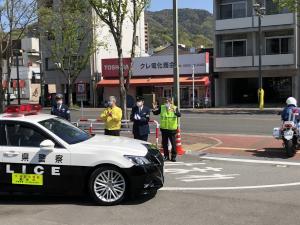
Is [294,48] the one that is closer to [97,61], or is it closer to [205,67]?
[205,67]

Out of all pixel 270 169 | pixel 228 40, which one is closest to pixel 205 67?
pixel 228 40

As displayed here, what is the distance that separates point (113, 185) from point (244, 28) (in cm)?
3903

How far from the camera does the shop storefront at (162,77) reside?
47031 millimetres

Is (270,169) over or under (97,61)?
under

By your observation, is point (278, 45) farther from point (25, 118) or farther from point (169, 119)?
point (25, 118)

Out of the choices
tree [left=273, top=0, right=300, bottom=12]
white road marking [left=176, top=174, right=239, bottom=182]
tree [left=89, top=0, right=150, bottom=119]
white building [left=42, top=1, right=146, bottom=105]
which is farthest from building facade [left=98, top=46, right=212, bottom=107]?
white road marking [left=176, top=174, right=239, bottom=182]

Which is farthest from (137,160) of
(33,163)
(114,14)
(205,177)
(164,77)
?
(164,77)

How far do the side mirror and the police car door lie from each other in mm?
32

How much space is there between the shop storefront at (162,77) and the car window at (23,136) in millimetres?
35887

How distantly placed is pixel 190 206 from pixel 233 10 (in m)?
40.5

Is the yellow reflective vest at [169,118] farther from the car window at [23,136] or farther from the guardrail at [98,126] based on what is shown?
the guardrail at [98,126]

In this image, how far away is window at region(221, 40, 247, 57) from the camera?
4591cm

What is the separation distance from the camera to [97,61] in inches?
2245

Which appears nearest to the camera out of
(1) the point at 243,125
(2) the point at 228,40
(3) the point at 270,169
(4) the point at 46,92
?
(3) the point at 270,169
